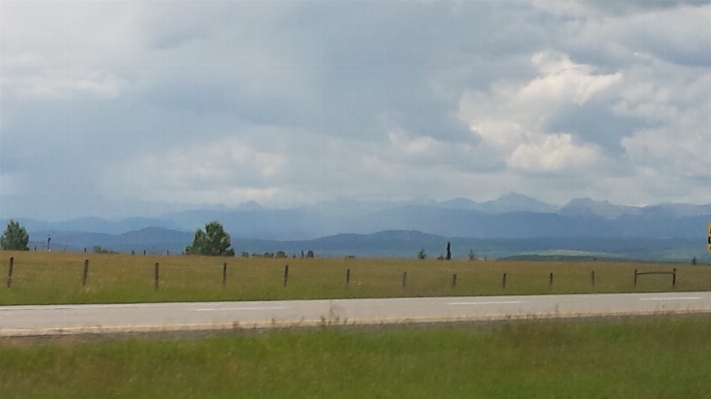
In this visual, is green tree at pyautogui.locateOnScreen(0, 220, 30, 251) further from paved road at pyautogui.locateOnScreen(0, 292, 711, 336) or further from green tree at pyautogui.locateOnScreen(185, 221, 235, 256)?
paved road at pyautogui.locateOnScreen(0, 292, 711, 336)

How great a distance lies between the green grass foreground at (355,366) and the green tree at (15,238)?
102352mm

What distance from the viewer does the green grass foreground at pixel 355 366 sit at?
44.7ft

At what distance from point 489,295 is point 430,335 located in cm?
1835

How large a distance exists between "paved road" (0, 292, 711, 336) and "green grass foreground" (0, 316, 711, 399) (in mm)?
2500

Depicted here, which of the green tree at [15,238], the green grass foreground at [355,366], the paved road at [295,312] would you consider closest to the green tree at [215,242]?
the green tree at [15,238]

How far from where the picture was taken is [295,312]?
24.8 metres

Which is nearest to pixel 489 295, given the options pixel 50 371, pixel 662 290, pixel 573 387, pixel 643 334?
pixel 662 290

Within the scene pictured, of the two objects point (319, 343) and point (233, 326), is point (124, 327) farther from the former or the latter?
point (319, 343)

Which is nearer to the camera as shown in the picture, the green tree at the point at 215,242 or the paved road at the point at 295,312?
the paved road at the point at 295,312

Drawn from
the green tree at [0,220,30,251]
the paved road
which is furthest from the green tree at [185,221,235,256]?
the paved road

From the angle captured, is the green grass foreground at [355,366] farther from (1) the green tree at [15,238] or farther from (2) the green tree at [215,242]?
(1) the green tree at [15,238]

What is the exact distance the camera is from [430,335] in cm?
1875

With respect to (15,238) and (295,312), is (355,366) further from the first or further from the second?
(15,238)

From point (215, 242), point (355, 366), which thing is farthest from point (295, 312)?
point (215, 242)
